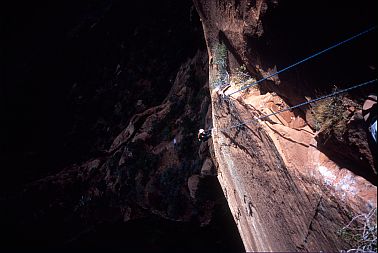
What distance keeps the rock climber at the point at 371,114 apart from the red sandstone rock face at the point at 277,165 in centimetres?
15

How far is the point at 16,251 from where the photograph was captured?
44.8ft

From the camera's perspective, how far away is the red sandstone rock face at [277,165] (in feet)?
8.33

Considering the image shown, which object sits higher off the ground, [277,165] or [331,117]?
[331,117]

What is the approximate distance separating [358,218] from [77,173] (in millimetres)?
13372

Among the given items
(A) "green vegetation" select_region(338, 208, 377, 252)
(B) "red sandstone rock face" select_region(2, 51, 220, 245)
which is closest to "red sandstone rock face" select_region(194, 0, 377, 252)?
(A) "green vegetation" select_region(338, 208, 377, 252)

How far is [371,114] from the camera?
2238mm

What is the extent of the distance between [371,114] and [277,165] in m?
1.34

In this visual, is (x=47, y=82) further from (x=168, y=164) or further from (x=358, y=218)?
(x=358, y=218)

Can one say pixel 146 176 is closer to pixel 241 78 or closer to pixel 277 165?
pixel 241 78

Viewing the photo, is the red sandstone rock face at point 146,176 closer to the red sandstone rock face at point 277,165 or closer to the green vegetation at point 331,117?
the red sandstone rock face at point 277,165

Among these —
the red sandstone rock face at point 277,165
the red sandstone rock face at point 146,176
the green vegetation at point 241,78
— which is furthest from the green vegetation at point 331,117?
the red sandstone rock face at point 146,176

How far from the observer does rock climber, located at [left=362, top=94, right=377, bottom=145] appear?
2.18 m

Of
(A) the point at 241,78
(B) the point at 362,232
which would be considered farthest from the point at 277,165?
(A) the point at 241,78

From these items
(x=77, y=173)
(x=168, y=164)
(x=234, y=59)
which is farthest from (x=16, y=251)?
(x=234, y=59)
